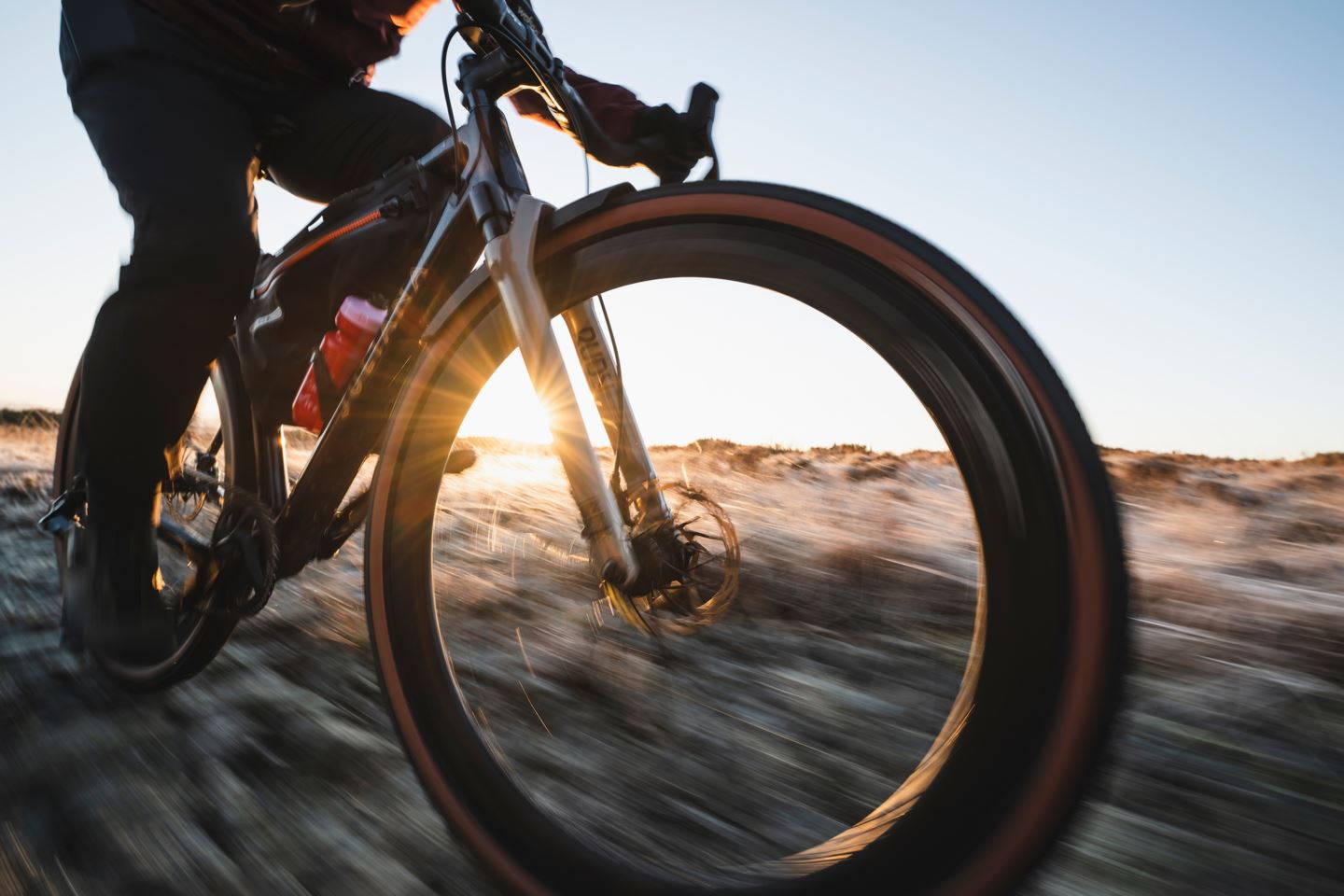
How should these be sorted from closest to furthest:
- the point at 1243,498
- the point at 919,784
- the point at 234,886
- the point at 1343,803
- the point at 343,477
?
1. the point at 919,784
2. the point at 234,886
3. the point at 1343,803
4. the point at 343,477
5. the point at 1243,498

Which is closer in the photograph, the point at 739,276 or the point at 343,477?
the point at 739,276

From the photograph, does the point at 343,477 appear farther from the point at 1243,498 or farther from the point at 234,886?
the point at 1243,498

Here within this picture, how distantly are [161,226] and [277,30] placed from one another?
0.52 metres

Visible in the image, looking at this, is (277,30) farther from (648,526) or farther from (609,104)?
(648,526)

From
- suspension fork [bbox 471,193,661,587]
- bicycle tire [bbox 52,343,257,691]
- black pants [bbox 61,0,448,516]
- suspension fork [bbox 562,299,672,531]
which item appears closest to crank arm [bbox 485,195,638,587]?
suspension fork [bbox 471,193,661,587]

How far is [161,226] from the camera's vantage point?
1.48m

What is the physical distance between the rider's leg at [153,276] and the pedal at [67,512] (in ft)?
0.77

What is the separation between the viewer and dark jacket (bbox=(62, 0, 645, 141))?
1547 millimetres

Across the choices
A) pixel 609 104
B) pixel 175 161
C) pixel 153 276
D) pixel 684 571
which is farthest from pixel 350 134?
pixel 684 571

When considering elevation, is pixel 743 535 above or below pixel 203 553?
above

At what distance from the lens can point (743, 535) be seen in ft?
4.61

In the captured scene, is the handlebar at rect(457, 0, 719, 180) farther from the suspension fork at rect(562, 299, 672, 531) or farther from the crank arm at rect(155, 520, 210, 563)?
the crank arm at rect(155, 520, 210, 563)

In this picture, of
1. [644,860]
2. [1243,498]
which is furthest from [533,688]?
[1243,498]

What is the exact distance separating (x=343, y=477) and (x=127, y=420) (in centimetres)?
49
